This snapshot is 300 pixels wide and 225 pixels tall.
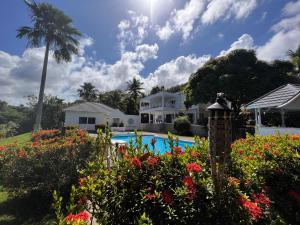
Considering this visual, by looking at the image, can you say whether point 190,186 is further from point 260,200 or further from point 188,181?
point 260,200

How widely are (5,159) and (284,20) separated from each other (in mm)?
16456

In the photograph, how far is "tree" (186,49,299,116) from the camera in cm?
2266

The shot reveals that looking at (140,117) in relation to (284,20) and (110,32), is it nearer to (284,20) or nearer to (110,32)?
(110,32)

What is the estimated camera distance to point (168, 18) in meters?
13.1

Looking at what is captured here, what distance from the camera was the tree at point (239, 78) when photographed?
74.3 ft

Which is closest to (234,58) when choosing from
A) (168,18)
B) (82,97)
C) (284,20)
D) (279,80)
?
(279,80)

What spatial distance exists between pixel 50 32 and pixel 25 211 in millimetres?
27556

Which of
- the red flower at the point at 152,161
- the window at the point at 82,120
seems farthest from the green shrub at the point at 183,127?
the red flower at the point at 152,161

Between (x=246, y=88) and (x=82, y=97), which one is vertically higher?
(x=82, y=97)

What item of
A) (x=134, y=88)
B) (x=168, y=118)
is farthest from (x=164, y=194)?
(x=134, y=88)

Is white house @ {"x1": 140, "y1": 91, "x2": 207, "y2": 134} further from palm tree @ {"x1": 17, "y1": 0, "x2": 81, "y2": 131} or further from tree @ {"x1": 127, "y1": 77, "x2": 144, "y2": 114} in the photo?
palm tree @ {"x1": 17, "y1": 0, "x2": 81, "y2": 131}

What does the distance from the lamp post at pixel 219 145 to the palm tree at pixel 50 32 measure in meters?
26.2

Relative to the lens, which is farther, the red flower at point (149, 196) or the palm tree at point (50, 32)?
the palm tree at point (50, 32)

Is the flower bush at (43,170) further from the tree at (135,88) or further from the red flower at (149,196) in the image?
the tree at (135,88)
